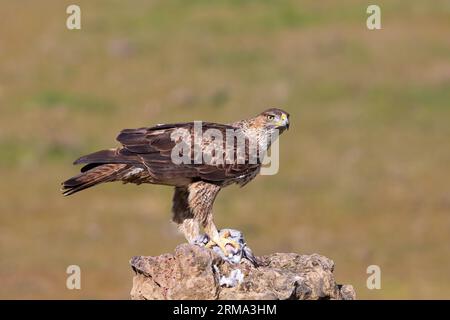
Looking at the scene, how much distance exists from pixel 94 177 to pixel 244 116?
17.0 m

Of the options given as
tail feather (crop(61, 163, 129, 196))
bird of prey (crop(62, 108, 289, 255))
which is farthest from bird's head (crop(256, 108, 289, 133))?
tail feather (crop(61, 163, 129, 196))

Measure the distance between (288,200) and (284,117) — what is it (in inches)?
506

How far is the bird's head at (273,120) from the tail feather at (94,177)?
137cm

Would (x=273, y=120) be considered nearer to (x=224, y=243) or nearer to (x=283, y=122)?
(x=283, y=122)

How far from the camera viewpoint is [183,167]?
1105 centimetres

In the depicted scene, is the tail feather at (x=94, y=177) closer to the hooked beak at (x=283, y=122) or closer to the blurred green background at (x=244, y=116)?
the hooked beak at (x=283, y=122)

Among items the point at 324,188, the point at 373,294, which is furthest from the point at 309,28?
the point at 373,294

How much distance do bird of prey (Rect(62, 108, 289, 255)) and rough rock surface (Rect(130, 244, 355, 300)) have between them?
2.52 feet

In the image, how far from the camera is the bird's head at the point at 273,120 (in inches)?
444

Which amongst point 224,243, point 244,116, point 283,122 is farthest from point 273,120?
point 244,116

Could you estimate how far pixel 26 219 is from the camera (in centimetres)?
2331

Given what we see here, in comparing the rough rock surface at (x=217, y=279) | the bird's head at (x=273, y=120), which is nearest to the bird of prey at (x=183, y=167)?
the bird's head at (x=273, y=120)

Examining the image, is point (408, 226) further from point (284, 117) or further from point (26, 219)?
point (284, 117)

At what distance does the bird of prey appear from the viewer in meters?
10.8
